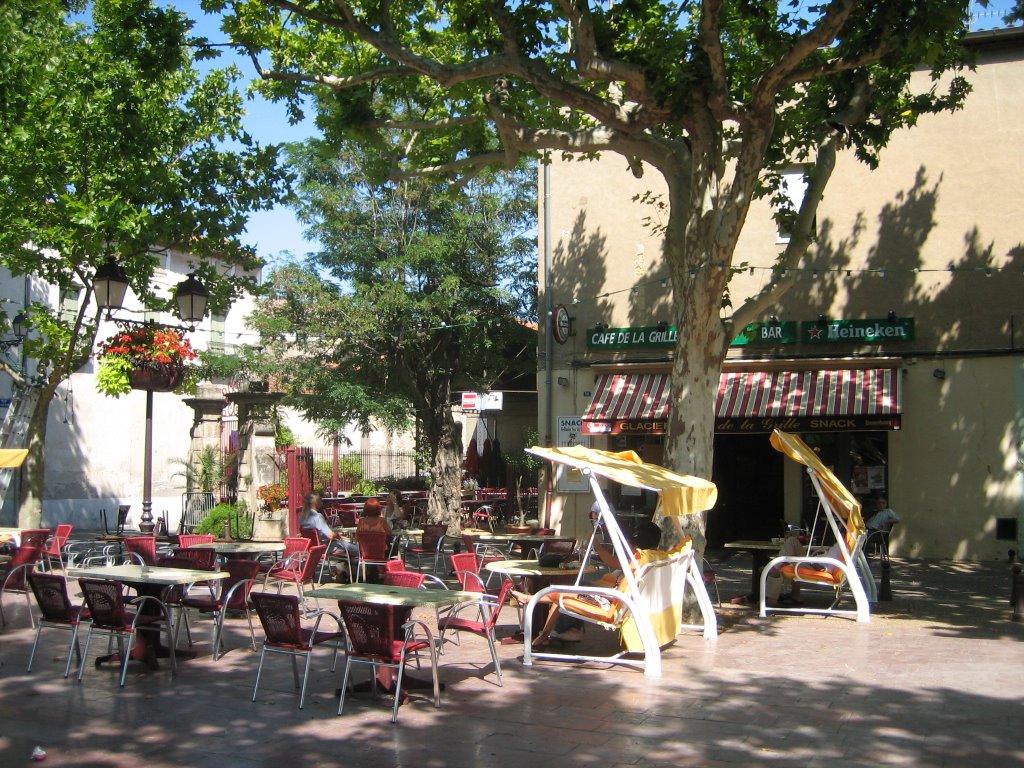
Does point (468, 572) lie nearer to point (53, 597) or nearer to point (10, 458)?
point (53, 597)

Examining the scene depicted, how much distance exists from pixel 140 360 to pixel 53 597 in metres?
6.94

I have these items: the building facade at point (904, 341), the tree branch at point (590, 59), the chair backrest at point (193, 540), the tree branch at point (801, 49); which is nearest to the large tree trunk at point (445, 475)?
the building facade at point (904, 341)

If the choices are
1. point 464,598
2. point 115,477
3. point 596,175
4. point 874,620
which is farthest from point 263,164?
point 115,477

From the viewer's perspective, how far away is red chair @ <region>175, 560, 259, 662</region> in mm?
8969

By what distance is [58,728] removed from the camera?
671cm

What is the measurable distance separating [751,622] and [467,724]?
213 inches

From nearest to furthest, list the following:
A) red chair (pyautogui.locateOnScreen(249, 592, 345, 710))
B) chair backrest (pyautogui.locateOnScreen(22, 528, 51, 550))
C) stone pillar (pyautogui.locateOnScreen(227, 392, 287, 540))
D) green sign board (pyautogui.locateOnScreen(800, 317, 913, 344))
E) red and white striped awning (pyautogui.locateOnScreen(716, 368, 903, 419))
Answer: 1. red chair (pyautogui.locateOnScreen(249, 592, 345, 710))
2. chair backrest (pyautogui.locateOnScreen(22, 528, 51, 550))
3. red and white striped awning (pyautogui.locateOnScreen(716, 368, 903, 419))
4. green sign board (pyautogui.locateOnScreen(800, 317, 913, 344))
5. stone pillar (pyautogui.locateOnScreen(227, 392, 287, 540))

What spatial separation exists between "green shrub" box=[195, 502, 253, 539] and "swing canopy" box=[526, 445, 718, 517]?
10364 millimetres

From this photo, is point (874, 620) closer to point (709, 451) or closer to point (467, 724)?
point (709, 451)

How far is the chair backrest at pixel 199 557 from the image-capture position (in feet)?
33.8

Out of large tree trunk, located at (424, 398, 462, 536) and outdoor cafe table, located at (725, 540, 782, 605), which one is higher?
large tree trunk, located at (424, 398, 462, 536)

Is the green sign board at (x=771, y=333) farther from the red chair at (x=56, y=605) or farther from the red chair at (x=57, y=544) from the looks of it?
the red chair at (x=56, y=605)

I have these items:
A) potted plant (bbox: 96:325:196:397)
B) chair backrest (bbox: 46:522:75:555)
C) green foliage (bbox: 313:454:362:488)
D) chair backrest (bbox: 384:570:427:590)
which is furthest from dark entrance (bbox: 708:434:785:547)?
green foliage (bbox: 313:454:362:488)

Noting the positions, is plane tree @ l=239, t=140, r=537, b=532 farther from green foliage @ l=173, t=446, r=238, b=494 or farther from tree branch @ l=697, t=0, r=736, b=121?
tree branch @ l=697, t=0, r=736, b=121
